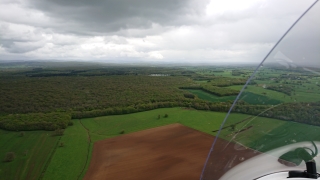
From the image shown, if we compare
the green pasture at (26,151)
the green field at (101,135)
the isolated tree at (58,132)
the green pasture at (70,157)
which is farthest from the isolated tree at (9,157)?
the isolated tree at (58,132)

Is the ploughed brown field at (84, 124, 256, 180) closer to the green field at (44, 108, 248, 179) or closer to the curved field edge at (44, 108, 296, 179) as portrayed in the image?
the curved field edge at (44, 108, 296, 179)

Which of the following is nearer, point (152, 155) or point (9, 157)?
point (152, 155)

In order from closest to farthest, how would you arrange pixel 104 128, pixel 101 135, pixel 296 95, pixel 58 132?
pixel 296 95 < pixel 101 135 < pixel 58 132 < pixel 104 128

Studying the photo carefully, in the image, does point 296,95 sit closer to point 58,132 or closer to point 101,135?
point 101,135

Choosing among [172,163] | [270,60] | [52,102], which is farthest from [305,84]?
[52,102]

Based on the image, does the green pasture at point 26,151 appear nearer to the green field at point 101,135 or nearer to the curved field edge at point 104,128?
the green field at point 101,135

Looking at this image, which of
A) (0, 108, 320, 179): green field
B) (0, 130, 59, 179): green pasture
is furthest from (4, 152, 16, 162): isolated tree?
(0, 108, 320, 179): green field

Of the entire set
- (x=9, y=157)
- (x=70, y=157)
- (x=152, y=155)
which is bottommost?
(x=70, y=157)

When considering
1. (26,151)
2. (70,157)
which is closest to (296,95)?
(70,157)
